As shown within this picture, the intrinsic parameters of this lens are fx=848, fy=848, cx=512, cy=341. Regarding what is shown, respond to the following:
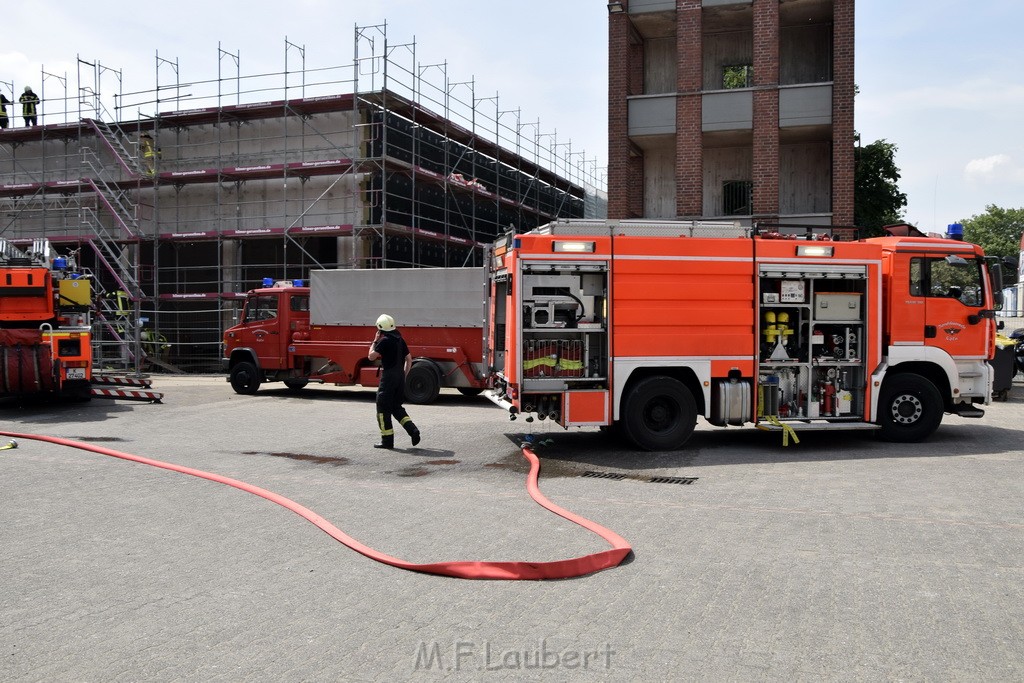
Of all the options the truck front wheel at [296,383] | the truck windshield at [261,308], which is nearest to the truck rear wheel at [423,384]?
the truck front wheel at [296,383]

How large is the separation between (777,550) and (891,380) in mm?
6145

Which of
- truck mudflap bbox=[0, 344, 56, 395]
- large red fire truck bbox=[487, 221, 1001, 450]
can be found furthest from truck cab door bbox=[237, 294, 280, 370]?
large red fire truck bbox=[487, 221, 1001, 450]

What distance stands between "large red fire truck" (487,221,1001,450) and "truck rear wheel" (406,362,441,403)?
17.4 feet

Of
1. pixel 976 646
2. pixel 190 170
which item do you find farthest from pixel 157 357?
pixel 976 646

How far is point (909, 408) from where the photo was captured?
11.3 meters

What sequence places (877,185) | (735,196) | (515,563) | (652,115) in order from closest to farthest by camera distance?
(515,563)
(652,115)
(735,196)
(877,185)

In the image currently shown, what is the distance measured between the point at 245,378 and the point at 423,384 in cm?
461

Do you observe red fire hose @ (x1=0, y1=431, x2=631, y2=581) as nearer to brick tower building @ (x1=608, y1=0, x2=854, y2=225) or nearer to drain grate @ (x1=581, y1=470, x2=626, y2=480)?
drain grate @ (x1=581, y1=470, x2=626, y2=480)

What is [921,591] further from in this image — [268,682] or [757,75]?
[757,75]

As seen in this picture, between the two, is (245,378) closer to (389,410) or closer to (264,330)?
(264,330)

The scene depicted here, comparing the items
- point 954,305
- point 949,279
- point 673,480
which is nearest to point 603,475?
→ point 673,480

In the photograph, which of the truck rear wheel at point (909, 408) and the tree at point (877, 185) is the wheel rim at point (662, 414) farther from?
the tree at point (877, 185)

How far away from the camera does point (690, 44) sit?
71.5ft
